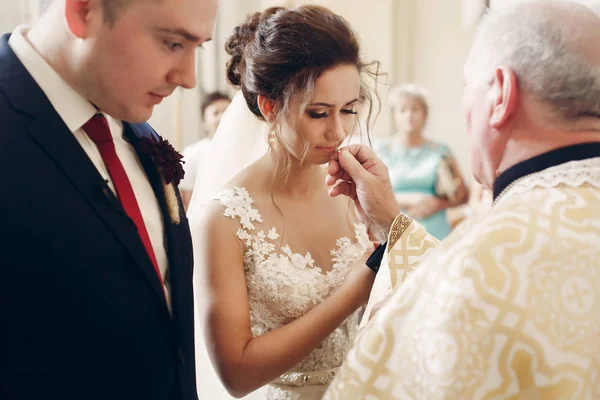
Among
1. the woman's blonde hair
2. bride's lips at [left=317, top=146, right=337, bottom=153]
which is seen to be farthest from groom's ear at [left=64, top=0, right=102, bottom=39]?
the woman's blonde hair

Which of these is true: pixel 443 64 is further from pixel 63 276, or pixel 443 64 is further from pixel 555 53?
pixel 63 276

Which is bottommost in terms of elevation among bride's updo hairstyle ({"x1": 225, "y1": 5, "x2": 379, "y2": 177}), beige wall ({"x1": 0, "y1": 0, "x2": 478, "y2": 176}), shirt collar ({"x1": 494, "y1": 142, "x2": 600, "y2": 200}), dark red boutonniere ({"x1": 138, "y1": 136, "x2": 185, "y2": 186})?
shirt collar ({"x1": 494, "y1": 142, "x2": 600, "y2": 200})

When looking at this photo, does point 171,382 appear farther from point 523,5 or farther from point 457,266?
point 523,5

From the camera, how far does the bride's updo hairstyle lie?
6.75ft

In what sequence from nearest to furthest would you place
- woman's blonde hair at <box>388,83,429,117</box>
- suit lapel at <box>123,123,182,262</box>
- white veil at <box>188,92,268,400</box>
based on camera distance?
1. suit lapel at <box>123,123,182,262</box>
2. white veil at <box>188,92,268,400</box>
3. woman's blonde hair at <box>388,83,429,117</box>

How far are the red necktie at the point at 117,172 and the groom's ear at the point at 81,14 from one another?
0.18 metres

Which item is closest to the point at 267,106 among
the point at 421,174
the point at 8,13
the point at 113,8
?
the point at 113,8

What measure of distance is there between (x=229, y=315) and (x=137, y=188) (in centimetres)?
53

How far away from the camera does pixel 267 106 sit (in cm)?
215

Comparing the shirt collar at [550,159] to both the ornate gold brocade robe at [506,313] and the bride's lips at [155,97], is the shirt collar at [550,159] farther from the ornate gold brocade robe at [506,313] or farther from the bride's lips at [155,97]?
the bride's lips at [155,97]

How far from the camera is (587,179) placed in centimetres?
132

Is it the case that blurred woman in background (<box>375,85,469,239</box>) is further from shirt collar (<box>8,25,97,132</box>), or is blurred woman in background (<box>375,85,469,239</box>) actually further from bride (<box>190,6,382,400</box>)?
shirt collar (<box>8,25,97,132</box>)

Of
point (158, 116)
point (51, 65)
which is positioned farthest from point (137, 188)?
point (158, 116)

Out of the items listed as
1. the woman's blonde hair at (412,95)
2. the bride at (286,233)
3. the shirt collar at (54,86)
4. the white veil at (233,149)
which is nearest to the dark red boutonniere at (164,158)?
the shirt collar at (54,86)
